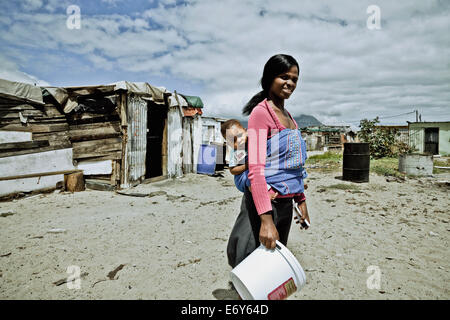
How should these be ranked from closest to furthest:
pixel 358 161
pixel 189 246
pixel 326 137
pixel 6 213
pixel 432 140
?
1. pixel 189 246
2. pixel 6 213
3. pixel 358 161
4. pixel 432 140
5. pixel 326 137

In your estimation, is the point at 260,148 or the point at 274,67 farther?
the point at 274,67

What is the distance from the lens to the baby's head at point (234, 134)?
187cm

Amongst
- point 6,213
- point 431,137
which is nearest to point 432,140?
point 431,137

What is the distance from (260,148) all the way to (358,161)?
839cm

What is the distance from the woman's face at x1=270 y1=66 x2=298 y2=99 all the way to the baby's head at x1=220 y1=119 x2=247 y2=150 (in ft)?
1.33

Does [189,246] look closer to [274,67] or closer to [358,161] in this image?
[274,67]

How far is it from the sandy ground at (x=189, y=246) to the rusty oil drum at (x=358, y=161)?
202 cm

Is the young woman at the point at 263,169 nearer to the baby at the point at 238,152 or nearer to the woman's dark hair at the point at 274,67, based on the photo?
the woman's dark hair at the point at 274,67

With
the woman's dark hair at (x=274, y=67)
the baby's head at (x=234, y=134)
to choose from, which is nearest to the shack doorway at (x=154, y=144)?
the baby's head at (x=234, y=134)

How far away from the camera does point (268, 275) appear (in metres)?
1.43
